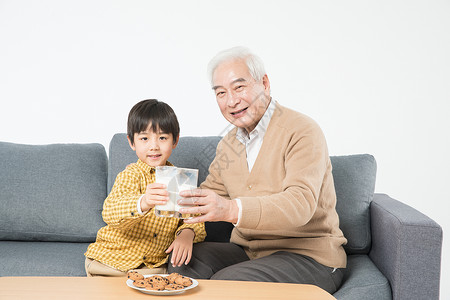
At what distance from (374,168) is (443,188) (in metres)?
1.07

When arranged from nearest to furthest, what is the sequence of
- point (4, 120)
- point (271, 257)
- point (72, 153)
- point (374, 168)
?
point (271, 257)
point (374, 168)
point (72, 153)
point (4, 120)

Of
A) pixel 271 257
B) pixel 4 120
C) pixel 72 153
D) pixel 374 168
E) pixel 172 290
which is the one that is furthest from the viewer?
pixel 4 120

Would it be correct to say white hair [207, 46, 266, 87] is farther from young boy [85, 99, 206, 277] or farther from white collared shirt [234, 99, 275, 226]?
young boy [85, 99, 206, 277]

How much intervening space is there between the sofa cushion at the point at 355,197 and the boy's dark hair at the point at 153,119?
88cm

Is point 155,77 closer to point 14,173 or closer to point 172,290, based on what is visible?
point 14,173

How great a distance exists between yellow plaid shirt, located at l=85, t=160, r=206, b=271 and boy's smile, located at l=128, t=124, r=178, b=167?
1.8 inches

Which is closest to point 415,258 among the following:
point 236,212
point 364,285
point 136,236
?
point 364,285

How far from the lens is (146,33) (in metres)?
3.11

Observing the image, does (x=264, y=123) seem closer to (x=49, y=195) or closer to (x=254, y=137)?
(x=254, y=137)

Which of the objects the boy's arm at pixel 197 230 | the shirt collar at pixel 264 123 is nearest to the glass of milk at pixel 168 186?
the boy's arm at pixel 197 230

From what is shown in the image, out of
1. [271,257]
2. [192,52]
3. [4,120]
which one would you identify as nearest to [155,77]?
[192,52]

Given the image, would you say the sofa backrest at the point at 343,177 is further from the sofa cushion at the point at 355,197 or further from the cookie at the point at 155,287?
the cookie at the point at 155,287

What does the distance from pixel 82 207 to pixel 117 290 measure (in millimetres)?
1256

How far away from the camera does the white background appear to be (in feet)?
10.0
